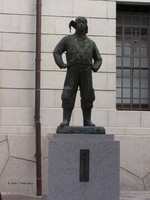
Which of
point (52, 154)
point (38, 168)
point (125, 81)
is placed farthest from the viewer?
point (125, 81)

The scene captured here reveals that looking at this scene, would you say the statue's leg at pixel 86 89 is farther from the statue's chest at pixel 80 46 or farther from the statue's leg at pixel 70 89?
the statue's chest at pixel 80 46

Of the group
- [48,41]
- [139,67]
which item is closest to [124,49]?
[139,67]

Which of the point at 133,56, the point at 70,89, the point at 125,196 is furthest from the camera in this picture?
the point at 133,56

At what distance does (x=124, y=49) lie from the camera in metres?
15.8

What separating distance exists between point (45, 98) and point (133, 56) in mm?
3294

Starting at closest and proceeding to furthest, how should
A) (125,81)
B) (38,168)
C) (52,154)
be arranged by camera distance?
(52,154) < (38,168) < (125,81)

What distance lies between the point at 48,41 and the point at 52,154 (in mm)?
6292

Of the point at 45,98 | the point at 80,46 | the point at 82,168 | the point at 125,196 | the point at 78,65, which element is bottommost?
the point at 125,196

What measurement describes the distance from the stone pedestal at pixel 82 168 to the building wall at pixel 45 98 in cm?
519

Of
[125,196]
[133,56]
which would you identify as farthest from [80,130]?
[133,56]

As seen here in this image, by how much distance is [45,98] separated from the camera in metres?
14.7

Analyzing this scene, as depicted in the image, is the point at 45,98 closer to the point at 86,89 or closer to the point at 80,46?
the point at 86,89

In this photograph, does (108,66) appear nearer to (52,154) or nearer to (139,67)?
(139,67)

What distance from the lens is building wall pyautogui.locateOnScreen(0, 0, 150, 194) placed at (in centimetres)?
1441
